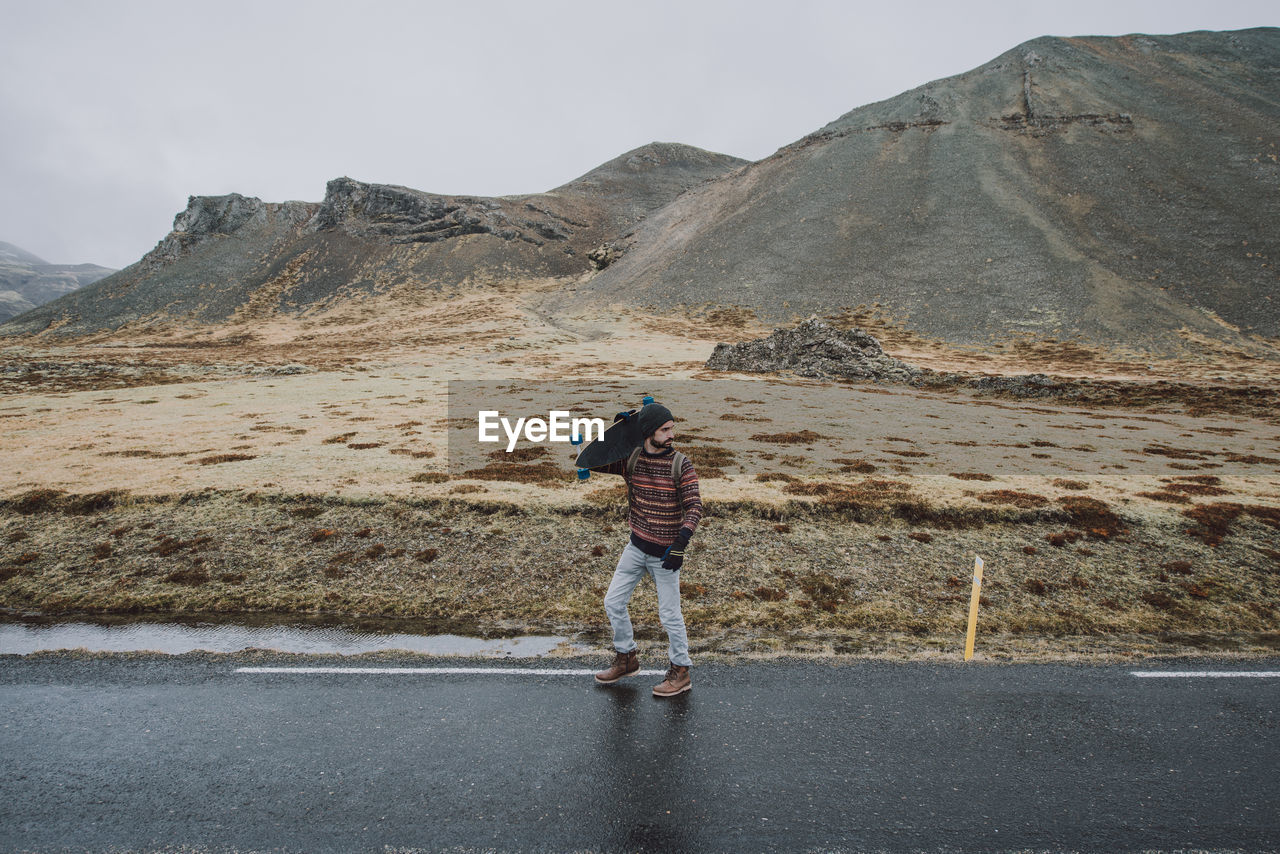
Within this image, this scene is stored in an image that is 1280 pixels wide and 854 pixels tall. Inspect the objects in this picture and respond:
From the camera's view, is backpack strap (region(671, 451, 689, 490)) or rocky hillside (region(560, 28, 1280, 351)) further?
rocky hillside (region(560, 28, 1280, 351))

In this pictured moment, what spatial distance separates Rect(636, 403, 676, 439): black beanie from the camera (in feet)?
25.8

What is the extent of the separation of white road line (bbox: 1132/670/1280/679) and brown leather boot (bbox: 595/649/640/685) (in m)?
7.61

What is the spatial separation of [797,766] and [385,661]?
6314 mm

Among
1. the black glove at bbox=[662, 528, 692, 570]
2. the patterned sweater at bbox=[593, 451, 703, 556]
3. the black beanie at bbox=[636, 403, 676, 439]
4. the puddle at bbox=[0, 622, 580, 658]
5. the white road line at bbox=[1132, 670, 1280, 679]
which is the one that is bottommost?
the puddle at bbox=[0, 622, 580, 658]

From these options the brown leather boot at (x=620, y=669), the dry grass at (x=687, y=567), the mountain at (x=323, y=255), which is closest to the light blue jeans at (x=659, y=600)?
the brown leather boot at (x=620, y=669)

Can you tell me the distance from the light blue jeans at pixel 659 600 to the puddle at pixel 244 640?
5.42ft

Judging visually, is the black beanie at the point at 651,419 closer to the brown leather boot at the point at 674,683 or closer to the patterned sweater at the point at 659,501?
the patterned sweater at the point at 659,501

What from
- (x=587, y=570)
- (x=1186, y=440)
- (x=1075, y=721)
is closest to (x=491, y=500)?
(x=587, y=570)

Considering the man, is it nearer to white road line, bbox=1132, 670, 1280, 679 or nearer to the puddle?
the puddle

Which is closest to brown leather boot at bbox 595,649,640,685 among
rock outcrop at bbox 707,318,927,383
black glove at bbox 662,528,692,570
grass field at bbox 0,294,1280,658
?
grass field at bbox 0,294,1280,658

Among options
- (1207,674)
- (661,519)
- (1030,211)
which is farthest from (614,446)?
(1030,211)

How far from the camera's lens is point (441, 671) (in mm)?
8680

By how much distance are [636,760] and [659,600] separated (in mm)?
2123

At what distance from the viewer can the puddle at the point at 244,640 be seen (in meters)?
9.42
